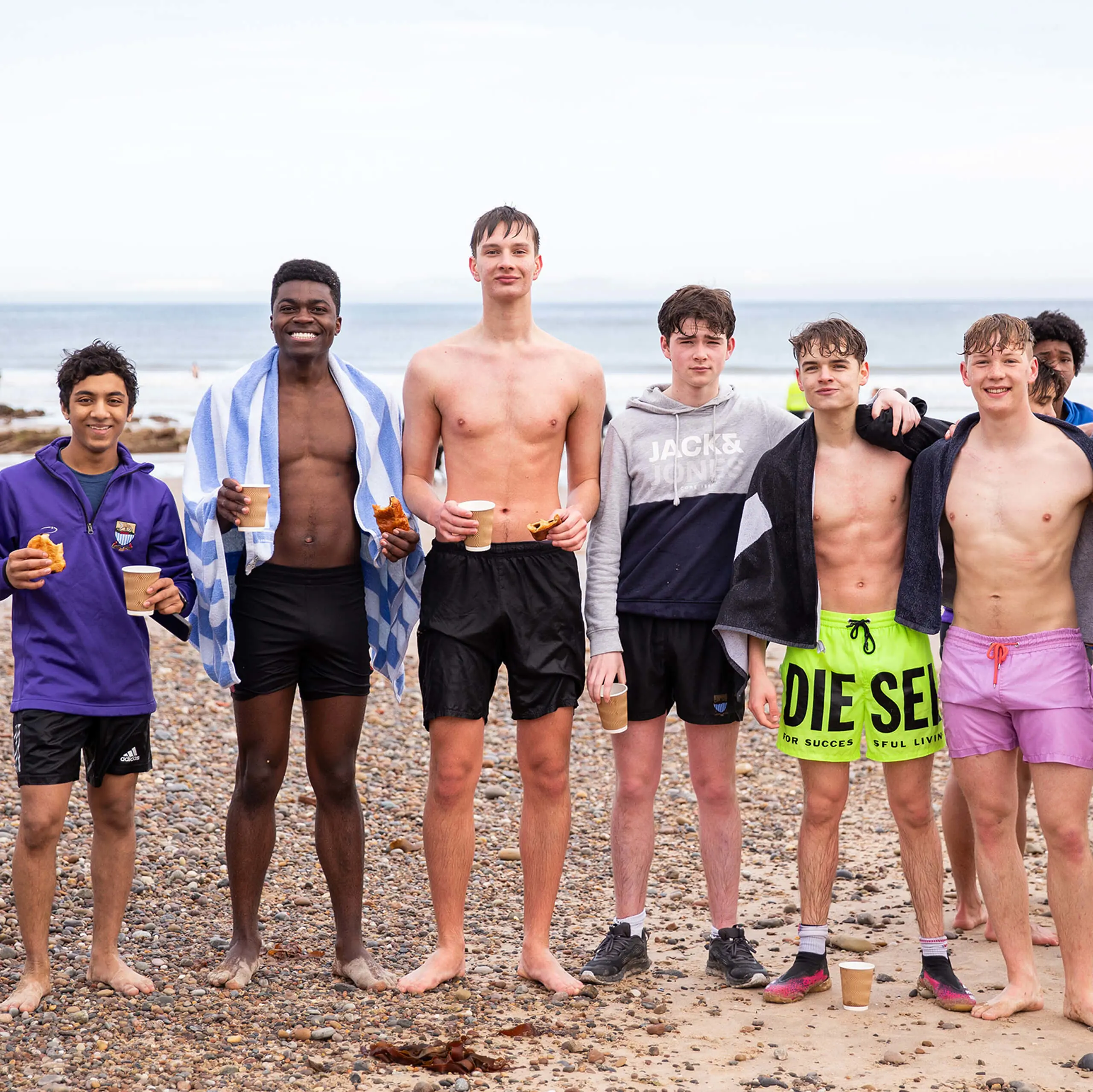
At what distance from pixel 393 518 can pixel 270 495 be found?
46cm

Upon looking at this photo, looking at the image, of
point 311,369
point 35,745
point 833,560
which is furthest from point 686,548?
point 35,745

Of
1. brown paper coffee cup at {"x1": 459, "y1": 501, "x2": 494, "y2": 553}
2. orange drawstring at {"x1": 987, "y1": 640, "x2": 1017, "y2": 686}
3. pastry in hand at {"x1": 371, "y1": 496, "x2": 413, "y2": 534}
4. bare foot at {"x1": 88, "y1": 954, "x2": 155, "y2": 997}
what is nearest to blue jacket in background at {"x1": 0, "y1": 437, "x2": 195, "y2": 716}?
pastry in hand at {"x1": 371, "y1": 496, "x2": 413, "y2": 534}

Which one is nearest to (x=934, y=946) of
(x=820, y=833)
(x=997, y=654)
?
(x=820, y=833)

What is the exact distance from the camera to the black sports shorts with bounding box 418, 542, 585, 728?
15.6 ft

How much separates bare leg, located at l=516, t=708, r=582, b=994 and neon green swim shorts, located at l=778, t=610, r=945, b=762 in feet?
2.84

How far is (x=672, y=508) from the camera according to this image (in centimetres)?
491

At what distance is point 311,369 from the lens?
489 cm

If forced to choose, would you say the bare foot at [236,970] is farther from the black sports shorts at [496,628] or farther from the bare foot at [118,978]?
the black sports shorts at [496,628]

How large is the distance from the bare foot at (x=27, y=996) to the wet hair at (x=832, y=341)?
3419 mm

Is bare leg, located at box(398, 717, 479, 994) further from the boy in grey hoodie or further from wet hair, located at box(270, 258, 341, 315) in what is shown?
wet hair, located at box(270, 258, 341, 315)

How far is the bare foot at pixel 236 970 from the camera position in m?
4.62

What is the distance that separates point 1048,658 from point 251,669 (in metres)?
2.81

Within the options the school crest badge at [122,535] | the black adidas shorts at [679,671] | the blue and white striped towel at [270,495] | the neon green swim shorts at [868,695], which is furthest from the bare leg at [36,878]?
the neon green swim shorts at [868,695]

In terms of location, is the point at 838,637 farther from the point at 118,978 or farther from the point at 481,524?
the point at 118,978
